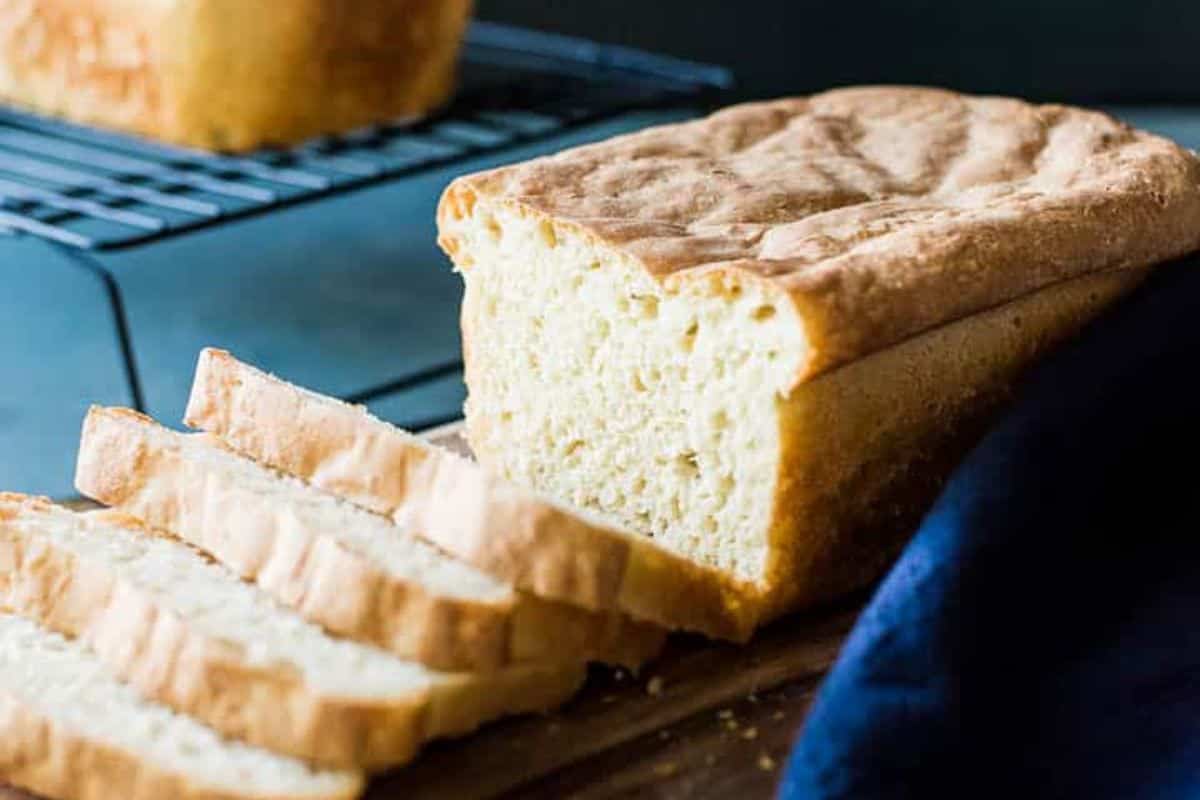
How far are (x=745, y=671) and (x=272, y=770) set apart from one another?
1.95ft

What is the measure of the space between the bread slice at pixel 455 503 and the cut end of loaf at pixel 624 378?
115 millimetres

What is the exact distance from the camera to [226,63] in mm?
3793

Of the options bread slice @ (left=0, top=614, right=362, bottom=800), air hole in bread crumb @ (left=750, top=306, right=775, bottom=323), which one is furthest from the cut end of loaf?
bread slice @ (left=0, top=614, right=362, bottom=800)

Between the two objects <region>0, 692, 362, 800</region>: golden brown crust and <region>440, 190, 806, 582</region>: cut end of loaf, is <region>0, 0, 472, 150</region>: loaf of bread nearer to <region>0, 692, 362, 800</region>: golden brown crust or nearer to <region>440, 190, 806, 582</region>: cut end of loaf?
<region>440, 190, 806, 582</region>: cut end of loaf

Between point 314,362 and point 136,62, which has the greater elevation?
point 136,62

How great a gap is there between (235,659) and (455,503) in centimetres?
A: 32

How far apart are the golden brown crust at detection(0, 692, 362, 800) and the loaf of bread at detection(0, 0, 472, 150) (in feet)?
7.16

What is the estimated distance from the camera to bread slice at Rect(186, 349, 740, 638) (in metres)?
1.94

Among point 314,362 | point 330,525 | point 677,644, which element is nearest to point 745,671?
point 677,644

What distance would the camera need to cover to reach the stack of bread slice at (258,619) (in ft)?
5.89

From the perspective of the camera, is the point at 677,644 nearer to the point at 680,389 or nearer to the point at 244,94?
the point at 680,389

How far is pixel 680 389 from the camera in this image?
2.15 metres

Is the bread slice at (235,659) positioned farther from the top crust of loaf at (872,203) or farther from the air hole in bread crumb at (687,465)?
the top crust of loaf at (872,203)

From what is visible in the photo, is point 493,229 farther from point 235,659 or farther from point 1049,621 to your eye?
point 1049,621
